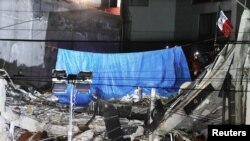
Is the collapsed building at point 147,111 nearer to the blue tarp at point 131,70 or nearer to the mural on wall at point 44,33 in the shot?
the blue tarp at point 131,70

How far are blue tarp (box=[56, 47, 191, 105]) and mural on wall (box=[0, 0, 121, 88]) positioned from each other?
1.82 feet

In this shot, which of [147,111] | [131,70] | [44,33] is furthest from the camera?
[44,33]

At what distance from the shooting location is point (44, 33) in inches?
795

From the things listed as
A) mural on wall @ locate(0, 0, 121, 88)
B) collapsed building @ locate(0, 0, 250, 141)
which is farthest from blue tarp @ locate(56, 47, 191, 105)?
mural on wall @ locate(0, 0, 121, 88)

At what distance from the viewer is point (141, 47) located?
66.5 feet

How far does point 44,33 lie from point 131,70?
3735 mm

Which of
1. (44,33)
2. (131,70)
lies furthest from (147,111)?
(44,33)

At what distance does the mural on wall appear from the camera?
64.8 ft

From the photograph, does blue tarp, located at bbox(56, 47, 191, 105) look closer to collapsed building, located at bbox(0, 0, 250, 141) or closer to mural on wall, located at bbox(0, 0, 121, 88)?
collapsed building, located at bbox(0, 0, 250, 141)

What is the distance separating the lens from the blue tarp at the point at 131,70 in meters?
19.7

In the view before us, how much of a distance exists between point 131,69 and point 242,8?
15.9ft

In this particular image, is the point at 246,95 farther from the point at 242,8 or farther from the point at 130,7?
the point at 130,7

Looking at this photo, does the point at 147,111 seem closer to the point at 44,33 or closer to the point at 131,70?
the point at 131,70

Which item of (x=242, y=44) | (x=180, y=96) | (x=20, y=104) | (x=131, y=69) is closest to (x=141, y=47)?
(x=131, y=69)
